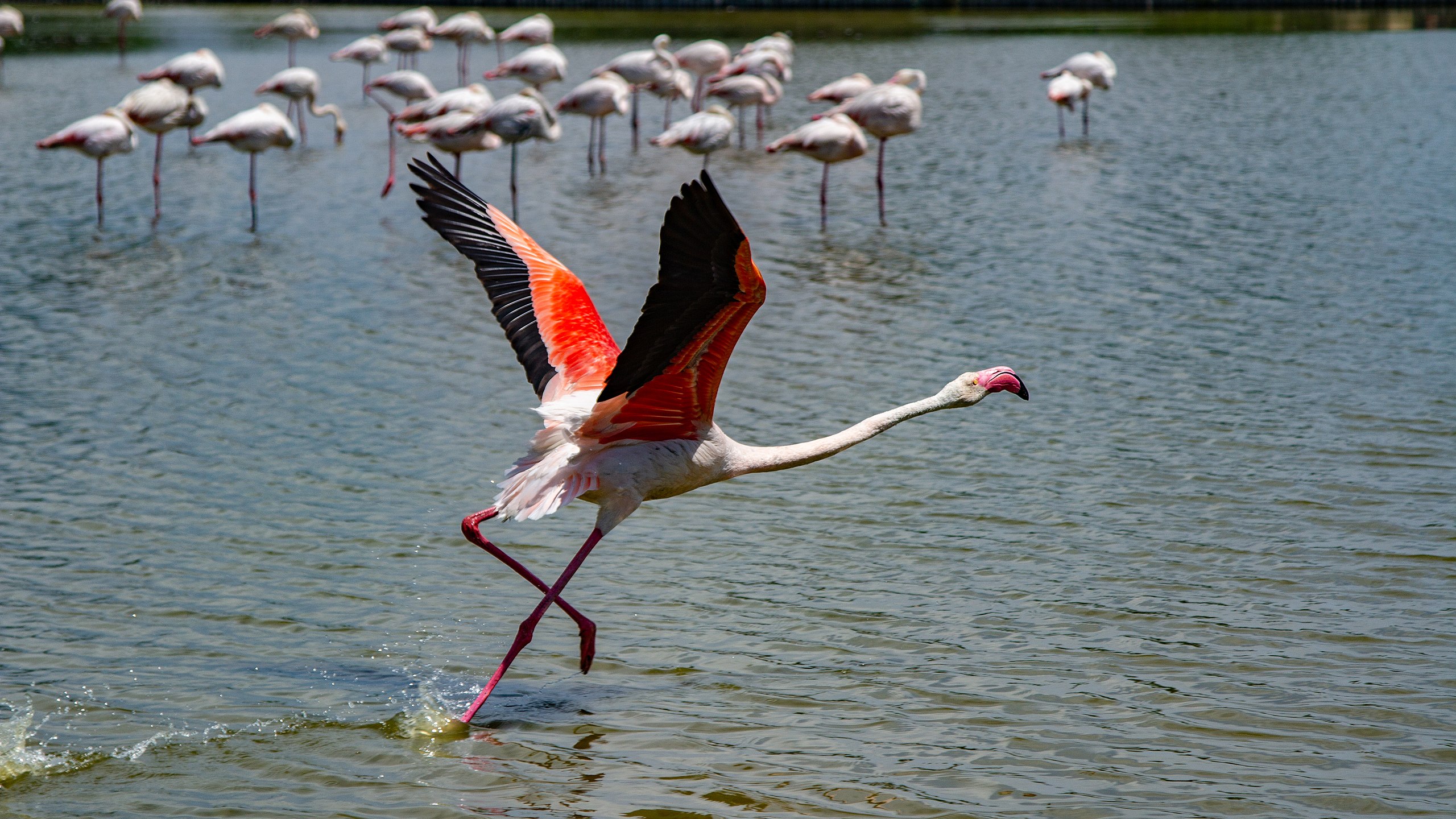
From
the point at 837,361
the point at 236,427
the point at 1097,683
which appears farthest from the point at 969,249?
the point at 1097,683

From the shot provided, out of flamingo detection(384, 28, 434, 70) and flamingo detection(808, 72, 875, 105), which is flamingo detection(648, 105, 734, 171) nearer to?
flamingo detection(808, 72, 875, 105)

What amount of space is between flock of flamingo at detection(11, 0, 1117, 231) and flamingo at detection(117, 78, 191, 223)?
2cm

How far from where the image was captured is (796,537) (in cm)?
635

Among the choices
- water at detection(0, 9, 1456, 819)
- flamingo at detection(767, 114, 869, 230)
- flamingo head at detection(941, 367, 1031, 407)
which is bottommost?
water at detection(0, 9, 1456, 819)

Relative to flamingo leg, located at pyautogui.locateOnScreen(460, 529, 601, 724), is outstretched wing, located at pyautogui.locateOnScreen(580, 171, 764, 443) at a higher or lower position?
higher

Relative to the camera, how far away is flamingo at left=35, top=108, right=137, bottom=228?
524 inches

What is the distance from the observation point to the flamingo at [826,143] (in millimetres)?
13336

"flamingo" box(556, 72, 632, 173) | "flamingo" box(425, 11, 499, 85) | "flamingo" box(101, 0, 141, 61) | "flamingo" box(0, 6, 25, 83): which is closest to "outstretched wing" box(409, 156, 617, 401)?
"flamingo" box(556, 72, 632, 173)

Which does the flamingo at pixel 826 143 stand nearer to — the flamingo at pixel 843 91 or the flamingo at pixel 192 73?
the flamingo at pixel 843 91

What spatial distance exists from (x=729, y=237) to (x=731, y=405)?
14.1ft

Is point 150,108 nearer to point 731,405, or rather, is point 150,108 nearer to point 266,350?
point 266,350

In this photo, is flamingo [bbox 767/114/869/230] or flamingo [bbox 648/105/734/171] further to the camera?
flamingo [bbox 648/105/734/171]

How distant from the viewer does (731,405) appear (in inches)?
319

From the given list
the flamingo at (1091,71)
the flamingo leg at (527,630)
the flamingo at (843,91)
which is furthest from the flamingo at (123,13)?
the flamingo leg at (527,630)
